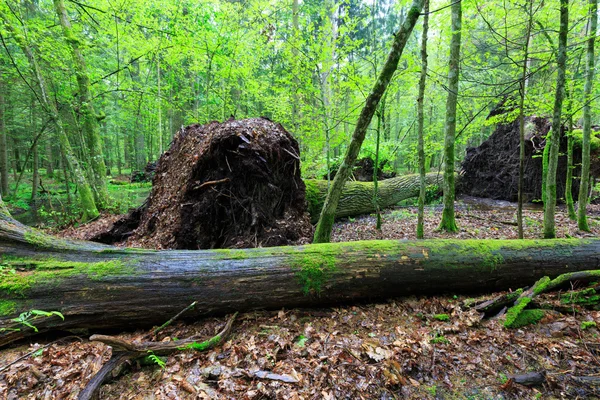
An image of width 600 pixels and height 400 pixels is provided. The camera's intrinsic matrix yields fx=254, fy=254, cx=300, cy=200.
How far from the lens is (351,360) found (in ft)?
8.06

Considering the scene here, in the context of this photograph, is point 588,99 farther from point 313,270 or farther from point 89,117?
point 89,117

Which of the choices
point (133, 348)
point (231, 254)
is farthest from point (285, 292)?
point (133, 348)

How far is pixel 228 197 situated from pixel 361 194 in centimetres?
546

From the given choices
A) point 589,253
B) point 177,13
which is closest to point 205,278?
point 589,253

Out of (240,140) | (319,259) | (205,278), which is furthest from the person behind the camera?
(240,140)

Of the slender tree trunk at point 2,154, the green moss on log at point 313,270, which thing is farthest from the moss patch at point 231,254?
the slender tree trunk at point 2,154

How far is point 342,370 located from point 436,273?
6.72ft

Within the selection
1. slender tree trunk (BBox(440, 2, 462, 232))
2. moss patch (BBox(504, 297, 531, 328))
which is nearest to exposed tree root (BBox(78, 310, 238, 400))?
moss patch (BBox(504, 297, 531, 328))

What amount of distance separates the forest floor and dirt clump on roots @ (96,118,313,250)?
8.04 ft

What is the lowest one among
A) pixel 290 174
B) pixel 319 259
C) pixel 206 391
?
pixel 206 391

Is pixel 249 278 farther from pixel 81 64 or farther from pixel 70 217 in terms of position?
pixel 81 64

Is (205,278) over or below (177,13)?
below

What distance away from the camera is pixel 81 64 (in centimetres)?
822

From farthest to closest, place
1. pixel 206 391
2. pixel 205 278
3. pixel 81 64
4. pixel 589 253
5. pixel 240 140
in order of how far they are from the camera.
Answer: pixel 81 64 → pixel 240 140 → pixel 589 253 → pixel 205 278 → pixel 206 391
